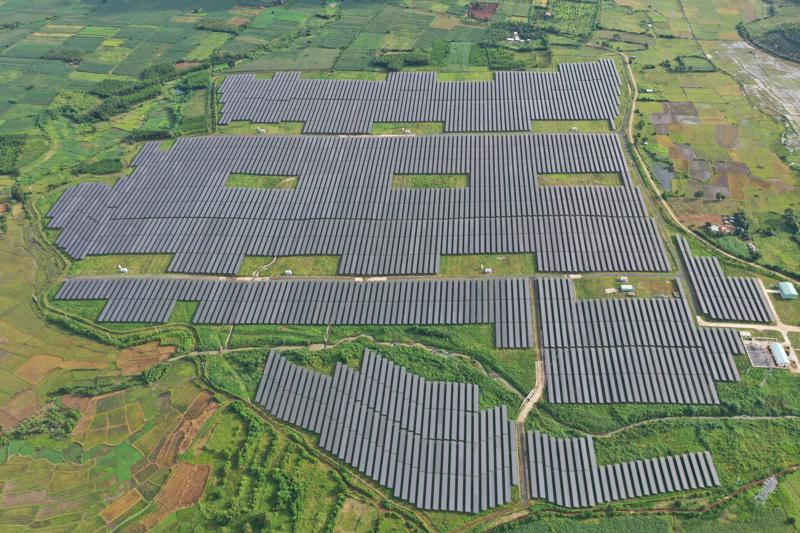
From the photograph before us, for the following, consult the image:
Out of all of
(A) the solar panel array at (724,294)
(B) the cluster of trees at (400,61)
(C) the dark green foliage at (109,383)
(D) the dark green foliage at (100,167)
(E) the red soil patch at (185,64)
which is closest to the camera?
(C) the dark green foliage at (109,383)

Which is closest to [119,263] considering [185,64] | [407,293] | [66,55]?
[407,293]

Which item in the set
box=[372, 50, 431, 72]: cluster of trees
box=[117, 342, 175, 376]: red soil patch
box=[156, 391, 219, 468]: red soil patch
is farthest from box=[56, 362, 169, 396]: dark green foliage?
box=[372, 50, 431, 72]: cluster of trees

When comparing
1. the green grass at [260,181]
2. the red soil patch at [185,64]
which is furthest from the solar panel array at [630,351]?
the red soil patch at [185,64]

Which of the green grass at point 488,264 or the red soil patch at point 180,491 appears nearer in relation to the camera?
the red soil patch at point 180,491

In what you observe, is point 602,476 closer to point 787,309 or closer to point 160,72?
point 787,309

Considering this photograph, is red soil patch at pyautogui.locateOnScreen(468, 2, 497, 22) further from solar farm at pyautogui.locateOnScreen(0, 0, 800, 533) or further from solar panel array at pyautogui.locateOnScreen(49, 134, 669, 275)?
solar panel array at pyautogui.locateOnScreen(49, 134, 669, 275)

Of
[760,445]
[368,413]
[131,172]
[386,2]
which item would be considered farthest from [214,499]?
[386,2]

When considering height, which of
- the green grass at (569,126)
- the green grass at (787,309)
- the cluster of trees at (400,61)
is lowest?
the green grass at (787,309)

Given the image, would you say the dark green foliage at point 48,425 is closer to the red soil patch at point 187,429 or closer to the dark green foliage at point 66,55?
the red soil patch at point 187,429
